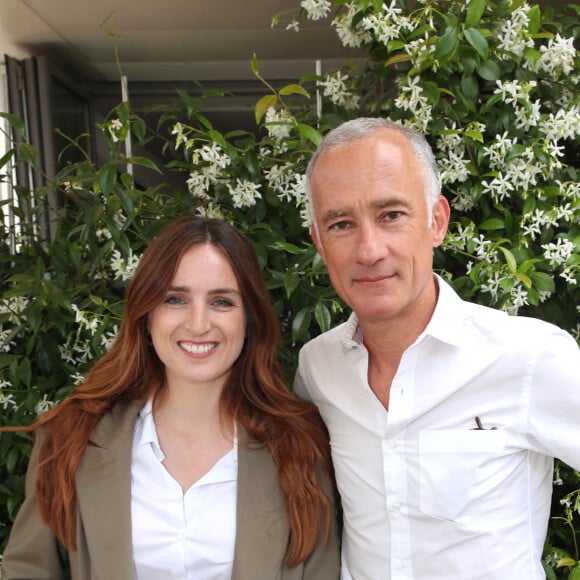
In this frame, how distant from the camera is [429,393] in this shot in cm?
148

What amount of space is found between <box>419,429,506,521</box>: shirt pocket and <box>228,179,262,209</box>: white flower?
36.0 inches

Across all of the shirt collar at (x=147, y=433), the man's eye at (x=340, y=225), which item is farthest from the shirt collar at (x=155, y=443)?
the man's eye at (x=340, y=225)

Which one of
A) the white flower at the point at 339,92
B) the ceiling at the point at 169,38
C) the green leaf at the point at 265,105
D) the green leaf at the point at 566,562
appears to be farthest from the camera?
the ceiling at the point at 169,38

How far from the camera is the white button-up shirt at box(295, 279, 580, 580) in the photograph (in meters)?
1.43

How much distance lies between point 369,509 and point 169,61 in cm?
212

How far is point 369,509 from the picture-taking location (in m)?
1.53

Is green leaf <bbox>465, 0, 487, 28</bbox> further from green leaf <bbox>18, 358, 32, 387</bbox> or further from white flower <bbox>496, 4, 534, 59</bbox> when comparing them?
green leaf <bbox>18, 358, 32, 387</bbox>

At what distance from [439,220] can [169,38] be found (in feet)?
5.64

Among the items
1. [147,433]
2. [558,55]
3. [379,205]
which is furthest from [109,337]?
[558,55]

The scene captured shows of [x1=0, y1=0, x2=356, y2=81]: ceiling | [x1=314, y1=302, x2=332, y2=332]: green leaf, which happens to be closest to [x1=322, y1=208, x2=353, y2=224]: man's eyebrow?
[x1=314, y1=302, x2=332, y2=332]: green leaf

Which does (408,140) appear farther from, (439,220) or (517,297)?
(517,297)

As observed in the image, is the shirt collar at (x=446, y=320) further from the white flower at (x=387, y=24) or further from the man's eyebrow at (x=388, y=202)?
the white flower at (x=387, y=24)

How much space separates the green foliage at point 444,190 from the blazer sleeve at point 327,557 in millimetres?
459

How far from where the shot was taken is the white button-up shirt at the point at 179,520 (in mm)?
1566
